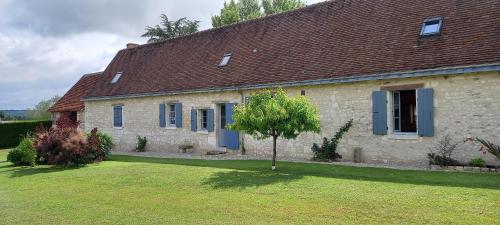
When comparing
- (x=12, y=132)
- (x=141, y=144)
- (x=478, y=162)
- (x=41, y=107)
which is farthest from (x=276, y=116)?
(x=41, y=107)

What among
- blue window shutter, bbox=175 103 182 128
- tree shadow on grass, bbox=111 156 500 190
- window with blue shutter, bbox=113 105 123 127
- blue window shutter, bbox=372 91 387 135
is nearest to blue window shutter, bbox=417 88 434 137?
blue window shutter, bbox=372 91 387 135

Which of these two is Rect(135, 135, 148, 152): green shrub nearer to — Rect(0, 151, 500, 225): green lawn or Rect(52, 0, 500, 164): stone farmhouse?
Rect(52, 0, 500, 164): stone farmhouse

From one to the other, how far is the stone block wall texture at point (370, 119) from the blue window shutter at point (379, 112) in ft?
0.62

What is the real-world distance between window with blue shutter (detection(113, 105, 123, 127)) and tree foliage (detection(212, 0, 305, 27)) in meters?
13.8

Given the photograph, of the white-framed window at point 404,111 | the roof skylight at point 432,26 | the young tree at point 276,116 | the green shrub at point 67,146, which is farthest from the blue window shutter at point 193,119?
the roof skylight at point 432,26

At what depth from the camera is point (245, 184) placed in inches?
368

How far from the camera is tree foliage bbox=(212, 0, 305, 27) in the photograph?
3394cm

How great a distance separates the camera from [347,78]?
1302 cm

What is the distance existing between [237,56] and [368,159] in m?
7.19

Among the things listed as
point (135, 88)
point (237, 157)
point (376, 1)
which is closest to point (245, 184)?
point (237, 157)

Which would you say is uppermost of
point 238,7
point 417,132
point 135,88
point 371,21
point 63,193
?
point 238,7

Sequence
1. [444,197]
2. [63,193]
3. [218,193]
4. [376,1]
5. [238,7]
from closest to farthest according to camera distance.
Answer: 1. [444,197]
2. [218,193]
3. [63,193]
4. [376,1]
5. [238,7]

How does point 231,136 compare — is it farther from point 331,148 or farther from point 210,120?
point 331,148

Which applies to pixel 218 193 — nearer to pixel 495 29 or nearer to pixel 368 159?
pixel 368 159
